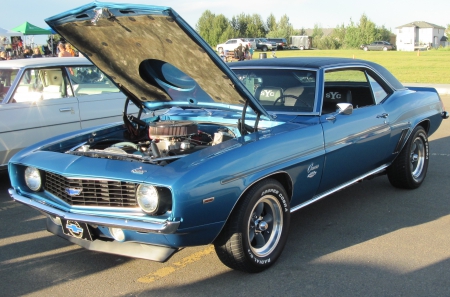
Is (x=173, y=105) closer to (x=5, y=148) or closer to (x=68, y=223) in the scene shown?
(x=68, y=223)

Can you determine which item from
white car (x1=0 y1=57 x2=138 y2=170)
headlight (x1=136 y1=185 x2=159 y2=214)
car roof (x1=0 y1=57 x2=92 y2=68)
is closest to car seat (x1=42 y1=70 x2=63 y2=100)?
white car (x1=0 y1=57 x2=138 y2=170)

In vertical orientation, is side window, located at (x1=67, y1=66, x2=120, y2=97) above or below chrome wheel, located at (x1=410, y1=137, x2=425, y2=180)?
above

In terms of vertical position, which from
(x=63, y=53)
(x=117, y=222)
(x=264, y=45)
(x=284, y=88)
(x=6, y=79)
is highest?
(x=264, y=45)

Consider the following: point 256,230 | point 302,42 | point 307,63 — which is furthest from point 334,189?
point 302,42

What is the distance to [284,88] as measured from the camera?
185 inches

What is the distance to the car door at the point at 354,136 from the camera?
4.34 meters

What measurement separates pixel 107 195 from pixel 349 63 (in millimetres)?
2980

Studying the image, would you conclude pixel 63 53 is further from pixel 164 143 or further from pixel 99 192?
pixel 99 192

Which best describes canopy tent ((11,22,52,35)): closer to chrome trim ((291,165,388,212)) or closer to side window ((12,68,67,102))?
side window ((12,68,67,102))

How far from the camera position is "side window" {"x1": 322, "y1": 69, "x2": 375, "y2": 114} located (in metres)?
5.27

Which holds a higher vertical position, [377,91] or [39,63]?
[39,63]

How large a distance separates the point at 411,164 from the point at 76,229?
12.3ft

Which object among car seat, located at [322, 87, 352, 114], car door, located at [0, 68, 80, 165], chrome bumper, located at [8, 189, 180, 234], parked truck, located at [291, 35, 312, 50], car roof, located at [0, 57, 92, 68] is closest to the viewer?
chrome bumper, located at [8, 189, 180, 234]

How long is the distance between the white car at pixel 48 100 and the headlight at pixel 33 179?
7.47 ft
